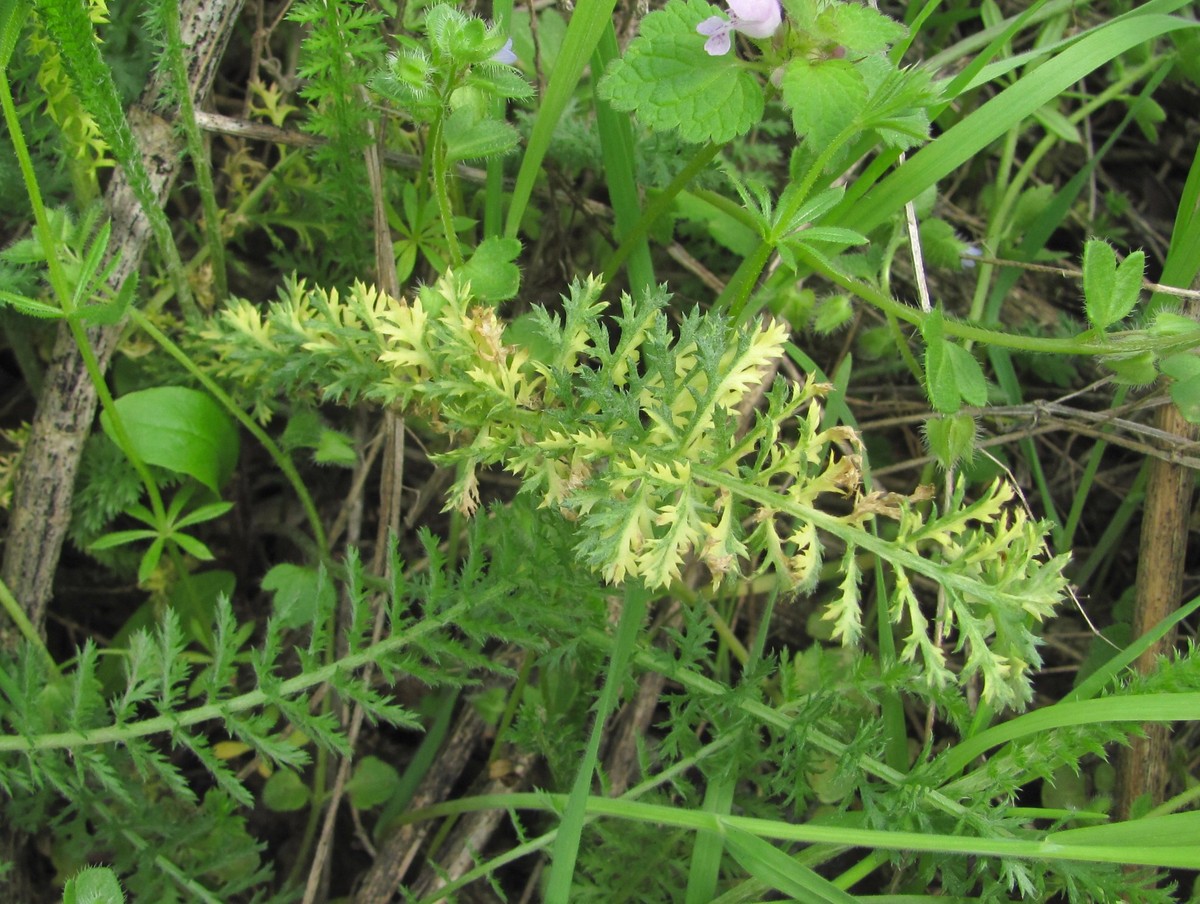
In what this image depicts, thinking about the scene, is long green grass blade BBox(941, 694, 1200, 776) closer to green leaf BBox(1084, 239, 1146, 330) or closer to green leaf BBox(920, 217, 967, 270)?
green leaf BBox(1084, 239, 1146, 330)

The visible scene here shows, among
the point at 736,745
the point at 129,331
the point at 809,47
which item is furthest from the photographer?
the point at 129,331

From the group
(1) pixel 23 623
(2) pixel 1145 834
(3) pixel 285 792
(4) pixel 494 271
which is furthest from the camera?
(3) pixel 285 792

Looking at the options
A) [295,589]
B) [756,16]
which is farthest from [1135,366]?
[295,589]

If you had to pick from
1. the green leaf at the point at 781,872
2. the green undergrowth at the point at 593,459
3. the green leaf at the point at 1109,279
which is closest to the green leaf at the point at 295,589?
the green undergrowth at the point at 593,459

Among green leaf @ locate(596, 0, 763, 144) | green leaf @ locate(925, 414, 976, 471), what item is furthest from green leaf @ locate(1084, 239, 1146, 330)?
green leaf @ locate(596, 0, 763, 144)

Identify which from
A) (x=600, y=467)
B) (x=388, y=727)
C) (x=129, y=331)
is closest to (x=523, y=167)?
A: (x=600, y=467)

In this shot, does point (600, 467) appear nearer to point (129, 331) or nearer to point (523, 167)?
point (523, 167)

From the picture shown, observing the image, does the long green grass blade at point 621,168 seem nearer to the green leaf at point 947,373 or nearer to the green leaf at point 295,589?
the green leaf at point 947,373

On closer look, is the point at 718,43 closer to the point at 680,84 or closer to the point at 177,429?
the point at 680,84
